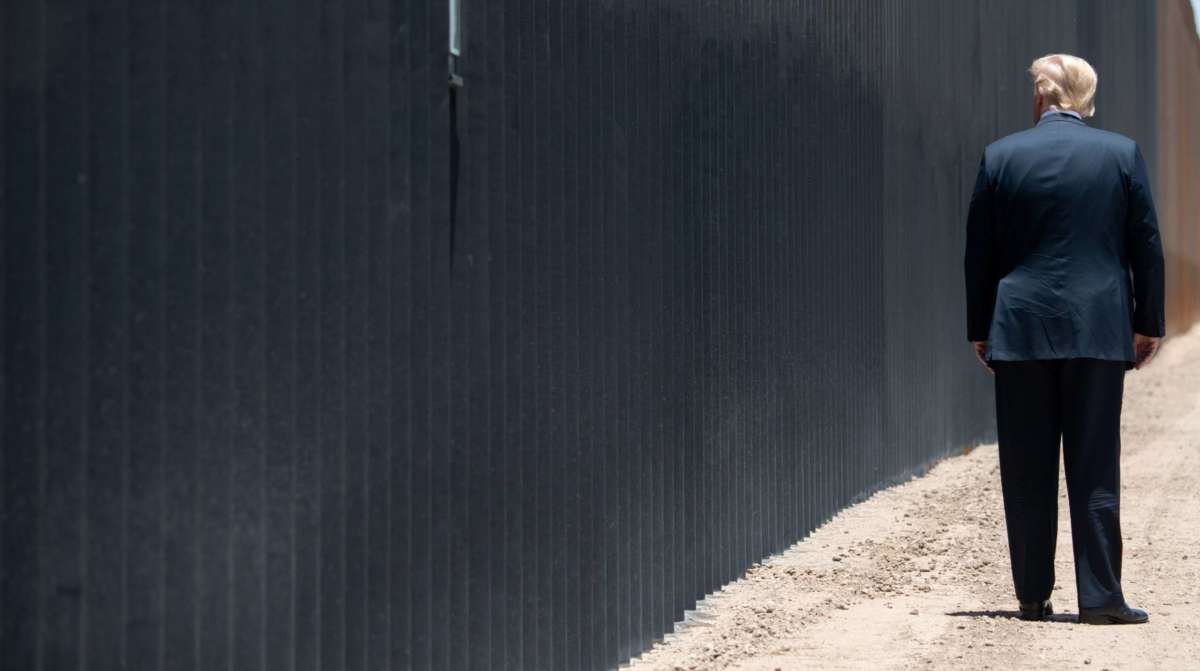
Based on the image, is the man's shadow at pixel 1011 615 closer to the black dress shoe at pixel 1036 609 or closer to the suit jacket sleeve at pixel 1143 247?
the black dress shoe at pixel 1036 609

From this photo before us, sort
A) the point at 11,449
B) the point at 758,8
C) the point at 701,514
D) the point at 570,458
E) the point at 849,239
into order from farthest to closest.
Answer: the point at 849,239, the point at 758,8, the point at 701,514, the point at 570,458, the point at 11,449

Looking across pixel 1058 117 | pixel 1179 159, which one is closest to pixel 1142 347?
pixel 1058 117

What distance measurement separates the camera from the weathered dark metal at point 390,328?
3.18 meters

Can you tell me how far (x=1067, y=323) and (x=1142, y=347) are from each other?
0.36m

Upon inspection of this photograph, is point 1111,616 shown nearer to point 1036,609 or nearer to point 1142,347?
point 1036,609

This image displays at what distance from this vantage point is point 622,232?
230 inches

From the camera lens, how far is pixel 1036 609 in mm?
6258

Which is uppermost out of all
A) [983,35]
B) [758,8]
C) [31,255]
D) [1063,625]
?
[983,35]

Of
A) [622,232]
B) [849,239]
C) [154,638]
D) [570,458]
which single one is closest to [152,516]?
[154,638]

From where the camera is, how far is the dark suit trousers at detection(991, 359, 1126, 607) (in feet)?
20.1

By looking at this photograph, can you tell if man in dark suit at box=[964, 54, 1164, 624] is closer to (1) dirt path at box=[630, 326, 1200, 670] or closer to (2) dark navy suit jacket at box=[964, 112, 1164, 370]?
(2) dark navy suit jacket at box=[964, 112, 1164, 370]

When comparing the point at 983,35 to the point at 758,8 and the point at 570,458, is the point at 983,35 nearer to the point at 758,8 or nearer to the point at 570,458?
the point at 758,8

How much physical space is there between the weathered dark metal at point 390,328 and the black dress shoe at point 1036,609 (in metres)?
1.25

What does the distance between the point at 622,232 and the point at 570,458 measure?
2.93 feet
